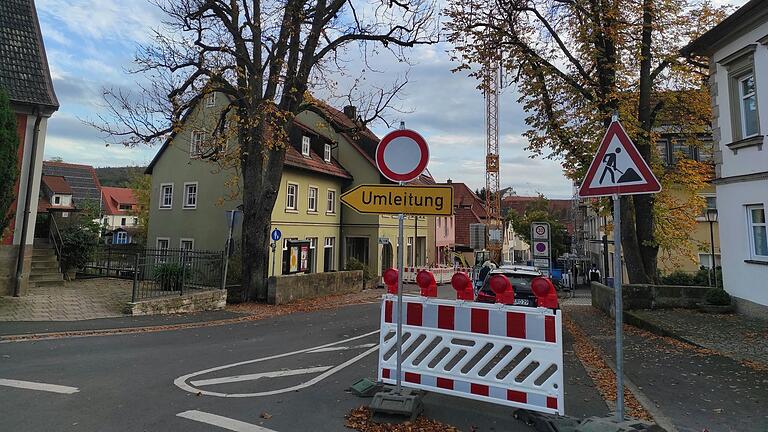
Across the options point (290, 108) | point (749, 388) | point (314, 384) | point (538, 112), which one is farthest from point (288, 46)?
point (749, 388)

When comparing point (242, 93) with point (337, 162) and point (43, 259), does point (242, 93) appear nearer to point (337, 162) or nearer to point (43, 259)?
point (43, 259)

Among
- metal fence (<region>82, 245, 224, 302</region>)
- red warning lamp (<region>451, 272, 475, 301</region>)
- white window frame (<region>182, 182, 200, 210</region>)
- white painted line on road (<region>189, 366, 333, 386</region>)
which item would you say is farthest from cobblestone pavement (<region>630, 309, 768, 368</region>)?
white window frame (<region>182, 182, 200, 210</region>)

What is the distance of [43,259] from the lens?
16719 millimetres

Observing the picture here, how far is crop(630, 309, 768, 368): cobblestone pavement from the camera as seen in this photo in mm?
7810

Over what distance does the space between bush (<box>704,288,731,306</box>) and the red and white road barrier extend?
1020cm

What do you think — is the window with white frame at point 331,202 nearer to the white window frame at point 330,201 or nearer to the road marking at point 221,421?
the white window frame at point 330,201

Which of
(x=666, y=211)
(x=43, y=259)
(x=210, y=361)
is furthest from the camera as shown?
(x=666, y=211)

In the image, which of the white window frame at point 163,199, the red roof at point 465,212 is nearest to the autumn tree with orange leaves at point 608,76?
the white window frame at point 163,199

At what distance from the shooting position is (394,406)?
4.61m

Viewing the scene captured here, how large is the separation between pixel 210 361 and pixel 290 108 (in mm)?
10881

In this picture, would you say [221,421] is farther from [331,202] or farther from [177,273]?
[331,202]

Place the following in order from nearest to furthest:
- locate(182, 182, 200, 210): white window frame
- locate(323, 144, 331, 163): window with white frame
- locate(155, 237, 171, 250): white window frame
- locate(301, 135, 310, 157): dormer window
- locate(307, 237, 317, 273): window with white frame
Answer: locate(182, 182, 200, 210): white window frame → locate(155, 237, 171, 250): white window frame → locate(301, 135, 310, 157): dormer window → locate(307, 237, 317, 273): window with white frame → locate(323, 144, 331, 163): window with white frame

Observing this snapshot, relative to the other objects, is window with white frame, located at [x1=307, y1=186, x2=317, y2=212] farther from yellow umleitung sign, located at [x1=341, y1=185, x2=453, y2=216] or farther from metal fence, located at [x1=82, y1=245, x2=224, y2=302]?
yellow umleitung sign, located at [x1=341, y1=185, x2=453, y2=216]

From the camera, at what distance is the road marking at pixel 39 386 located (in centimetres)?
548
